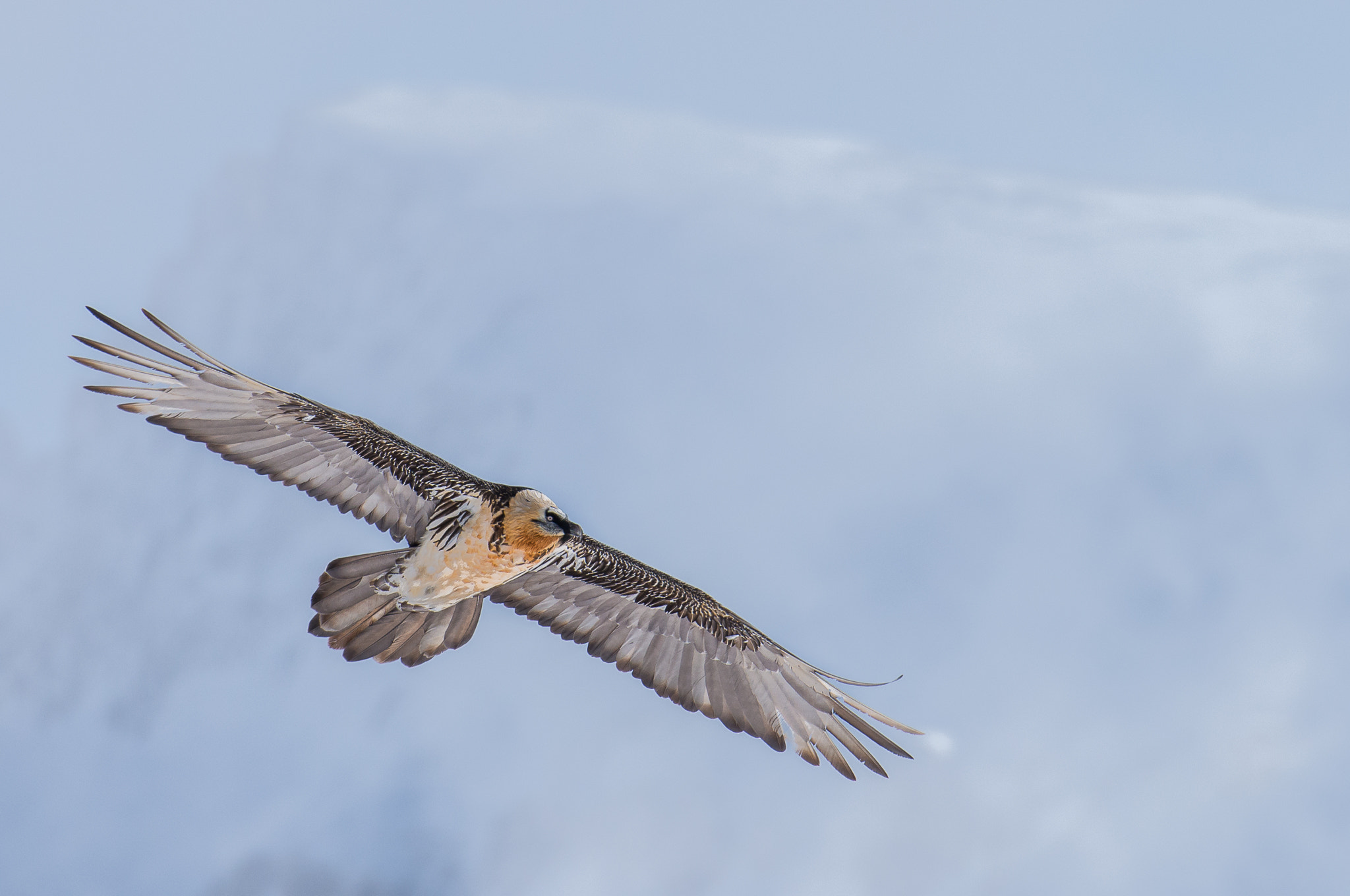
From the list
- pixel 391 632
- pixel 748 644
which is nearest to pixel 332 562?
pixel 391 632

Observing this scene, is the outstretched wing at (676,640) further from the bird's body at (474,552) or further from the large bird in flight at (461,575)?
the bird's body at (474,552)

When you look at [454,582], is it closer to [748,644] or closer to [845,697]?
[748,644]

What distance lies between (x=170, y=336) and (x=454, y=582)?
2.80 metres

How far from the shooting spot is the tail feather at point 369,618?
8578 millimetres

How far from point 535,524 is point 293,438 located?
2142 mm

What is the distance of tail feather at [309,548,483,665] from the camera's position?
8.58m

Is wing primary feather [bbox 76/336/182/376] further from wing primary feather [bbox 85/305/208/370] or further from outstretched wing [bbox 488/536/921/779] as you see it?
outstretched wing [bbox 488/536/921/779]

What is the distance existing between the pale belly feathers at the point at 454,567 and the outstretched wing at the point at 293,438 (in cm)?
41

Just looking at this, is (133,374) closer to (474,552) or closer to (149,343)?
(149,343)

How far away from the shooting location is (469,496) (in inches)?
364

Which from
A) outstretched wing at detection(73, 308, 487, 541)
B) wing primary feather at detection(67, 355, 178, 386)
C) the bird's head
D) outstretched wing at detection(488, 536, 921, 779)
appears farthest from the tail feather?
wing primary feather at detection(67, 355, 178, 386)

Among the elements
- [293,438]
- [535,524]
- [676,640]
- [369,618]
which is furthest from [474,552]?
[676,640]

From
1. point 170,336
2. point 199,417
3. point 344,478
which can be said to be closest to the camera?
point 170,336

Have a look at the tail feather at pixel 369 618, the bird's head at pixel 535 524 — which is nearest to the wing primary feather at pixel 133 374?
the tail feather at pixel 369 618
